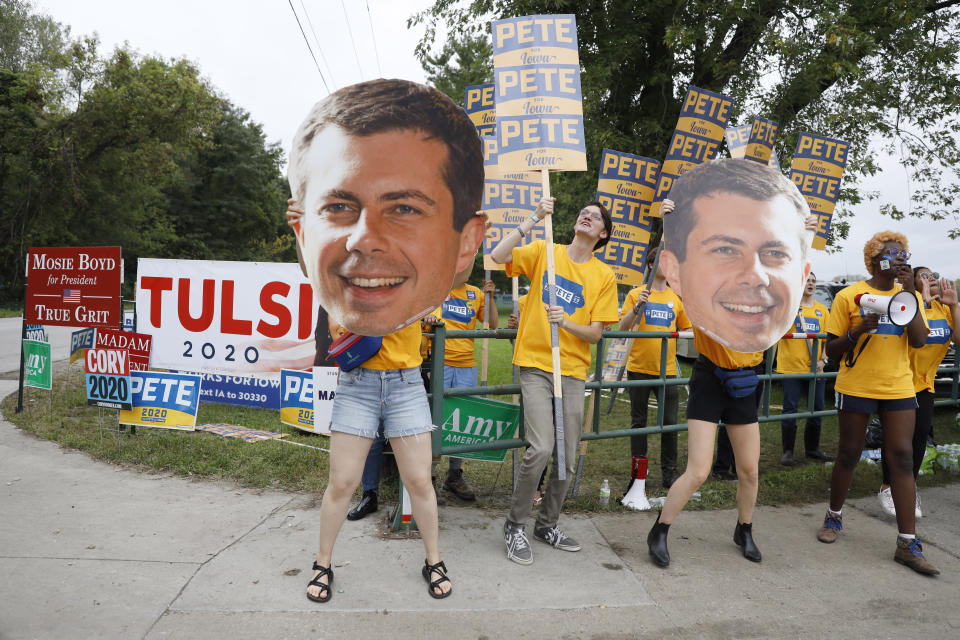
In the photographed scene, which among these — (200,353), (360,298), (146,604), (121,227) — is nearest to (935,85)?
(360,298)

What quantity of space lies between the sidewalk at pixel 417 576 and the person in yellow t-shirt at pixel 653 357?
78cm

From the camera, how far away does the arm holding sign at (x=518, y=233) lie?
3.64m

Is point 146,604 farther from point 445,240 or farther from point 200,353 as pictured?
point 200,353

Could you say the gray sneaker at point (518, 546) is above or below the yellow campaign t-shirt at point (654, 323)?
below

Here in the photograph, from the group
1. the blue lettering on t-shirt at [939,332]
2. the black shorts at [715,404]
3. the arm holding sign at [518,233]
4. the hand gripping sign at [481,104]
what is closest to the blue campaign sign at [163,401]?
the arm holding sign at [518,233]

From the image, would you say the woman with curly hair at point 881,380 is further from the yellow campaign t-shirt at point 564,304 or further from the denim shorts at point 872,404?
the yellow campaign t-shirt at point 564,304

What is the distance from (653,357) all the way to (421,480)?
Result: 9.36 feet

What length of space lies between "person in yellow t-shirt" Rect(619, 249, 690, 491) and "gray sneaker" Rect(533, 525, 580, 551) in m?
1.31

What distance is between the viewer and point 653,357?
537 cm

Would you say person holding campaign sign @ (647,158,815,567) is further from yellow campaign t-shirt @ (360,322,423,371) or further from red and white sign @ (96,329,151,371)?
red and white sign @ (96,329,151,371)

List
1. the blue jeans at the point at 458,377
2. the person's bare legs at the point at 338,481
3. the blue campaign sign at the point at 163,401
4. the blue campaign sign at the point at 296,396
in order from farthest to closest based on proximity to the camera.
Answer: the blue campaign sign at the point at 296,396
the blue campaign sign at the point at 163,401
the blue jeans at the point at 458,377
the person's bare legs at the point at 338,481

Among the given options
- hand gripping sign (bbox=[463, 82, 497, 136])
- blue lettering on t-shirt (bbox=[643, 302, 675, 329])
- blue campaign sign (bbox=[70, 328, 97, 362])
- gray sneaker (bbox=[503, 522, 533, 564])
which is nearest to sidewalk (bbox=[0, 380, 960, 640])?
gray sneaker (bbox=[503, 522, 533, 564])

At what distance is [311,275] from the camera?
323 cm

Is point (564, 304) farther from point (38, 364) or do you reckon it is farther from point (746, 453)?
point (38, 364)
